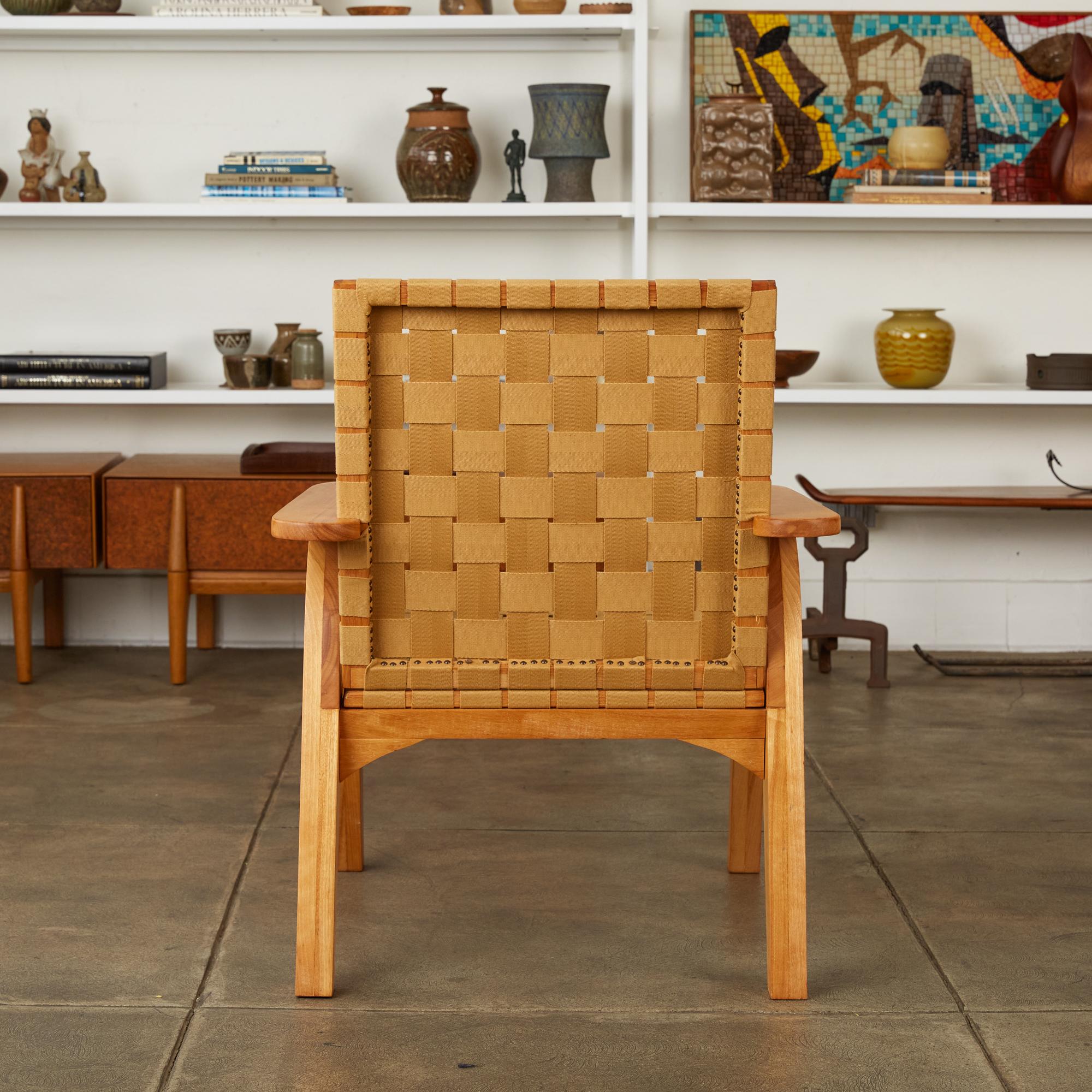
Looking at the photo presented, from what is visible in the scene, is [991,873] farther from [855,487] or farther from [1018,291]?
[1018,291]

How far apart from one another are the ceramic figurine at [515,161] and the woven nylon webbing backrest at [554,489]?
2.19 metres

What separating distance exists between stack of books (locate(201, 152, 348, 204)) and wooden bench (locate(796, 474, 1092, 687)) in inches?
59.2

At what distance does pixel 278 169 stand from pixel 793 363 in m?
1.48

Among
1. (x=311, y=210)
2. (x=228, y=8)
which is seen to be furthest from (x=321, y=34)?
(x=311, y=210)

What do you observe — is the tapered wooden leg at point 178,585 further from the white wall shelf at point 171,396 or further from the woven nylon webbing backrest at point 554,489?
the woven nylon webbing backrest at point 554,489

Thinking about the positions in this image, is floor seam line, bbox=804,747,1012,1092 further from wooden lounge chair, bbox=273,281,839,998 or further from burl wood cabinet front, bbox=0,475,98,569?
burl wood cabinet front, bbox=0,475,98,569

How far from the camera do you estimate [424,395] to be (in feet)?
5.93

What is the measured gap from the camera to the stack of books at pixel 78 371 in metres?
3.75

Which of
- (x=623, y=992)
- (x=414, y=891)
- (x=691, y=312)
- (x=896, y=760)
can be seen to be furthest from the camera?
(x=896, y=760)

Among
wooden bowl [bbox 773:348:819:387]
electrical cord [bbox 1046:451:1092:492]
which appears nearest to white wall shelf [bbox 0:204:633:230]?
wooden bowl [bbox 773:348:819:387]

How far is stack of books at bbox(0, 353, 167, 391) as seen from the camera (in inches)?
148

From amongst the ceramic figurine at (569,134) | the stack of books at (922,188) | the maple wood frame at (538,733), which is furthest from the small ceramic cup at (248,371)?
the maple wood frame at (538,733)

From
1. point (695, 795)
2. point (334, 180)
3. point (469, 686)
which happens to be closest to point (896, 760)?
point (695, 795)

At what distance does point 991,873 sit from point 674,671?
87 cm
